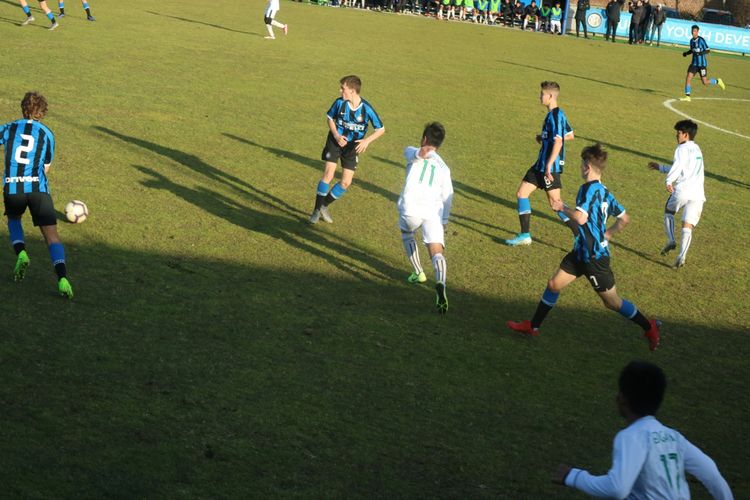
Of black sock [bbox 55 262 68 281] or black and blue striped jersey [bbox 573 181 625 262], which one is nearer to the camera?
black and blue striped jersey [bbox 573 181 625 262]

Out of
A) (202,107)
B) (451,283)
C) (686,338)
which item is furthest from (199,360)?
(202,107)

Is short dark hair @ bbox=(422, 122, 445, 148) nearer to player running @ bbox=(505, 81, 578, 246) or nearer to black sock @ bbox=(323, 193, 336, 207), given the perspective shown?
player running @ bbox=(505, 81, 578, 246)

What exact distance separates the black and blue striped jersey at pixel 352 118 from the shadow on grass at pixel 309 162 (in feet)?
6.61

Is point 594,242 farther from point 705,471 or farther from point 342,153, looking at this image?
point 342,153

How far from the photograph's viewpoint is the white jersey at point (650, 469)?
189 inches

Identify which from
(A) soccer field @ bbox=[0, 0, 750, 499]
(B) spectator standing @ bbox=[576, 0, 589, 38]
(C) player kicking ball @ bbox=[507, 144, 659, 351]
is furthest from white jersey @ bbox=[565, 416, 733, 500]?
(B) spectator standing @ bbox=[576, 0, 589, 38]

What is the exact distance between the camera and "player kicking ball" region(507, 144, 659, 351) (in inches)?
372

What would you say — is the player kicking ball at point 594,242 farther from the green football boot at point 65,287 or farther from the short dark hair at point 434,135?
the green football boot at point 65,287

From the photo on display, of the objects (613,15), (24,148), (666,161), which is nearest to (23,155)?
(24,148)

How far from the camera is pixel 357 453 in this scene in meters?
7.12

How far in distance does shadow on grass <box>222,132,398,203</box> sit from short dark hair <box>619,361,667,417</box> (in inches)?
405

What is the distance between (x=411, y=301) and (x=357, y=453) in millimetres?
3841

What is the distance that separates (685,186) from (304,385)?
23.9 feet

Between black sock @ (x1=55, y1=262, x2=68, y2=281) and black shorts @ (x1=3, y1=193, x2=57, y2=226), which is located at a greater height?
black shorts @ (x1=3, y1=193, x2=57, y2=226)
